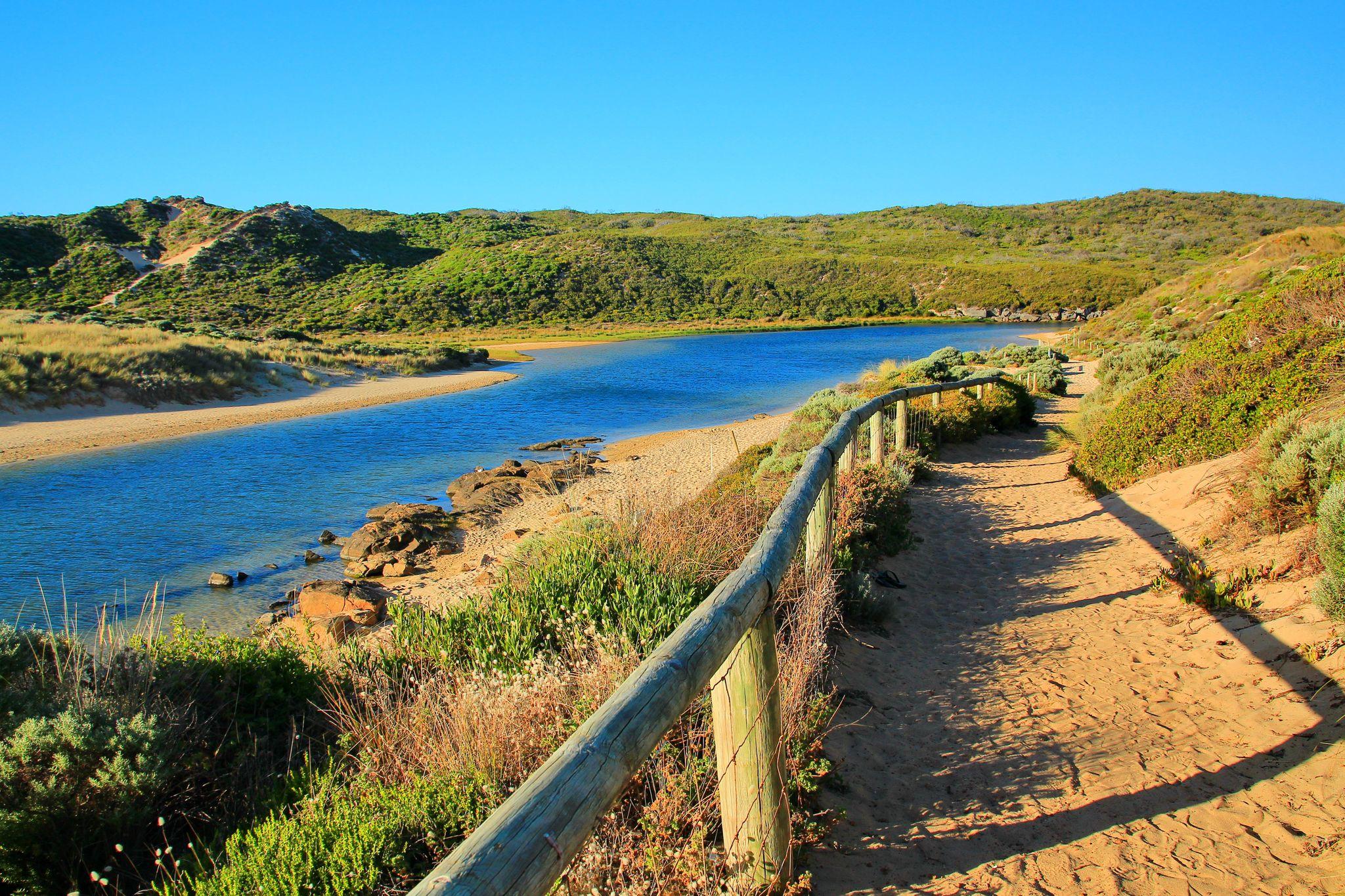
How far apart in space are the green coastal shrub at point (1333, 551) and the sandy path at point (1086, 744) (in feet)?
0.63

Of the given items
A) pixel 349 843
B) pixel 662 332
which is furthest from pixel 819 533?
pixel 662 332

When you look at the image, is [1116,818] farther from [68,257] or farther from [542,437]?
[68,257]

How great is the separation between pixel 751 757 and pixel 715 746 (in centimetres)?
38

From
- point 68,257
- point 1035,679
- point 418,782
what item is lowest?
point 1035,679

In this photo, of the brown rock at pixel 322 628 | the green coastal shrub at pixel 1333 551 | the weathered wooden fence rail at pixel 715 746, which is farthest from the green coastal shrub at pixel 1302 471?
the brown rock at pixel 322 628

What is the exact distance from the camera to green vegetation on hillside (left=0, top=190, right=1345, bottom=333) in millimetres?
63125

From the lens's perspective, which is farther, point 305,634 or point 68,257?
point 68,257

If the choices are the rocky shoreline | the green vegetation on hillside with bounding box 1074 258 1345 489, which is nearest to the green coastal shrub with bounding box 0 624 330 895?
the rocky shoreline

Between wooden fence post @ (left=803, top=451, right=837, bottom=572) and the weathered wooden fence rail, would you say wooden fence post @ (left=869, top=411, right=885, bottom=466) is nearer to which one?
wooden fence post @ (left=803, top=451, right=837, bottom=572)

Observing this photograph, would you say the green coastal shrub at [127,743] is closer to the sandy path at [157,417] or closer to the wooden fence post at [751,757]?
the wooden fence post at [751,757]

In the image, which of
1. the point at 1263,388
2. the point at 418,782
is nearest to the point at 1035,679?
the point at 418,782

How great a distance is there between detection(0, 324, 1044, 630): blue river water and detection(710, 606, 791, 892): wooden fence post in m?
5.01

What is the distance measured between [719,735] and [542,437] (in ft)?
62.2

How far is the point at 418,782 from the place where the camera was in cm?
291
